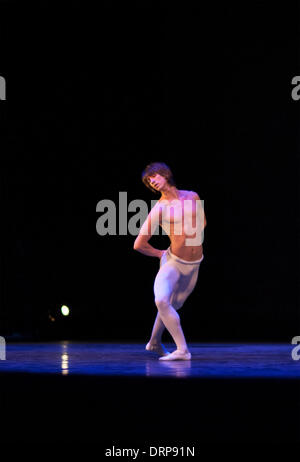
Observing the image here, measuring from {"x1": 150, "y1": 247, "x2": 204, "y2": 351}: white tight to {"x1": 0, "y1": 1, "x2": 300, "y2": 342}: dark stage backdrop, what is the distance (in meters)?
3.12

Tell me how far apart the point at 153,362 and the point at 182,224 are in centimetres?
107

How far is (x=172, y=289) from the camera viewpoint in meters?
5.66

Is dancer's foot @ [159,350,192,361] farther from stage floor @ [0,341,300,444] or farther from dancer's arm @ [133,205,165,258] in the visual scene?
dancer's arm @ [133,205,165,258]

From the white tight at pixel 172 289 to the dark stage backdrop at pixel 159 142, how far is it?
3123 millimetres

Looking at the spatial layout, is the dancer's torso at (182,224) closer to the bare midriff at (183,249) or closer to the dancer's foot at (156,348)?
the bare midriff at (183,249)

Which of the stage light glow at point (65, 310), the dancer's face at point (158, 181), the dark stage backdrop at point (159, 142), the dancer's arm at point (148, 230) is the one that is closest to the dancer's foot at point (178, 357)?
the dancer's arm at point (148, 230)

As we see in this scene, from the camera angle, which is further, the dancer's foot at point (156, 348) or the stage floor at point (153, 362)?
the dancer's foot at point (156, 348)

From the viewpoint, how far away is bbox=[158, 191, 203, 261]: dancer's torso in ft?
18.9

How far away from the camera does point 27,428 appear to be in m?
3.36

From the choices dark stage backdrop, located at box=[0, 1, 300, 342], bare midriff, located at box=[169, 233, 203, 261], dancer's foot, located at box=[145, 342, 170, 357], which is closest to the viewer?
bare midriff, located at box=[169, 233, 203, 261]

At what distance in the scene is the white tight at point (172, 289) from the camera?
5484mm

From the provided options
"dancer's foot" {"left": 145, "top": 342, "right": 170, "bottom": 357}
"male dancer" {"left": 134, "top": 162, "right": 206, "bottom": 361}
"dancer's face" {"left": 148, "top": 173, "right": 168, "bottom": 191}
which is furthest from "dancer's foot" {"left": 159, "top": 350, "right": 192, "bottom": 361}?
"dancer's face" {"left": 148, "top": 173, "right": 168, "bottom": 191}

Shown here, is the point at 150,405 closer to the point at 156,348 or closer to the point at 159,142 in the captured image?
the point at 156,348
